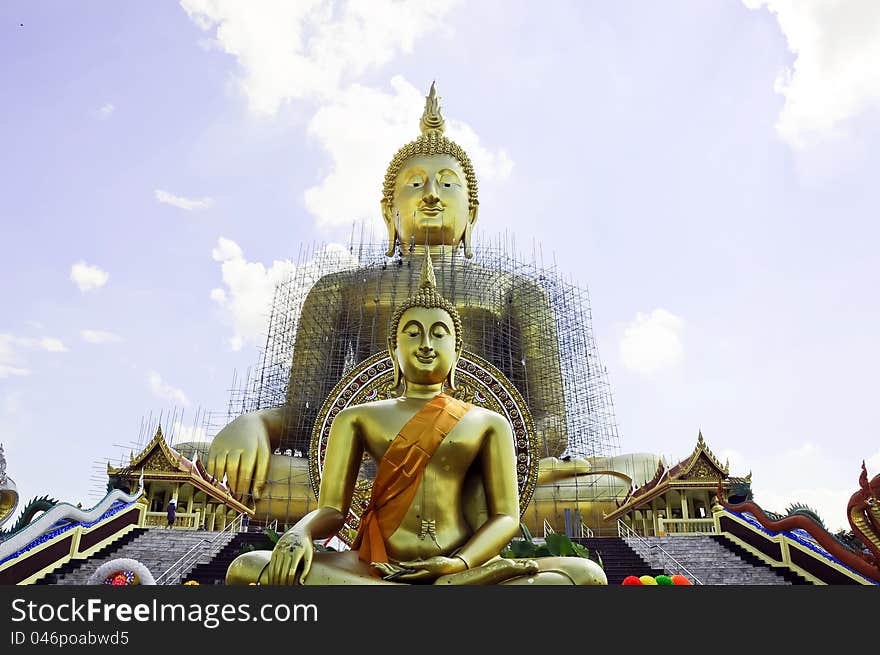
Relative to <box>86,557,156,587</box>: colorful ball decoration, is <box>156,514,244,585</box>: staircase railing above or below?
above

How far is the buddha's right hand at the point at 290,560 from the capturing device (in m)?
3.05

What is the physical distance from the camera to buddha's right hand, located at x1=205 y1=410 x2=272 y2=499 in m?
11.5

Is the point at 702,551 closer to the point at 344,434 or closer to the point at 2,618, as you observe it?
the point at 344,434

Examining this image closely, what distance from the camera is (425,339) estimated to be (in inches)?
158

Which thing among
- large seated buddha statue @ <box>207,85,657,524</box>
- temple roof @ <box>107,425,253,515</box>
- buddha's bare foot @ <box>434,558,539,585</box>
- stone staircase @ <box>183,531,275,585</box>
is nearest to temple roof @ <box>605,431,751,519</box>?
large seated buddha statue @ <box>207,85,657,524</box>

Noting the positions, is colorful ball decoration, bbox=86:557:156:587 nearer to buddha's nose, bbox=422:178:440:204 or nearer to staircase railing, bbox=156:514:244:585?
staircase railing, bbox=156:514:244:585

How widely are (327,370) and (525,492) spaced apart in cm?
671

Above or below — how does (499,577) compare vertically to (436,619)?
above

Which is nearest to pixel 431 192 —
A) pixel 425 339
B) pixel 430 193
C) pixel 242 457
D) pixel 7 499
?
pixel 430 193

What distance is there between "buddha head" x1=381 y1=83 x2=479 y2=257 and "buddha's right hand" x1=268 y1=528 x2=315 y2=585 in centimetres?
1078

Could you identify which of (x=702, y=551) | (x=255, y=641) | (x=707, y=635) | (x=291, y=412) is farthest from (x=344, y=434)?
(x=291, y=412)

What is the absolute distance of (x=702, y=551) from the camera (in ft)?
27.7

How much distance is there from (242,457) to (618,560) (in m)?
6.37

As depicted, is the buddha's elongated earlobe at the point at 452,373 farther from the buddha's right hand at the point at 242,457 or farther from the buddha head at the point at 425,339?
the buddha's right hand at the point at 242,457
